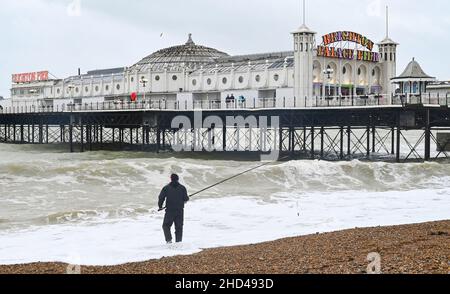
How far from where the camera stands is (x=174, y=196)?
16.5 meters

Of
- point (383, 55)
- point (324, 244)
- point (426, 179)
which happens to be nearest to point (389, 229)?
point (324, 244)

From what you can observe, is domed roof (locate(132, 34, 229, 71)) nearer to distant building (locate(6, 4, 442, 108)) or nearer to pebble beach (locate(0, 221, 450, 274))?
distant building (locate(6, 4, 442, 108))

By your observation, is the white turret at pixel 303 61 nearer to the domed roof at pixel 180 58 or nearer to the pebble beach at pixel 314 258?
the domed roof at pixel 180 58

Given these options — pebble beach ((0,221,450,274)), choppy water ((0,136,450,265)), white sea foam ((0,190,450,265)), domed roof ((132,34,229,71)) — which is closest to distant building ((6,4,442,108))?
domed roof ((132,34,229,71))

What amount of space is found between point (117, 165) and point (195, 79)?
36191 millimetres

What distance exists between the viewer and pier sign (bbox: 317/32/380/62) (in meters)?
61.5

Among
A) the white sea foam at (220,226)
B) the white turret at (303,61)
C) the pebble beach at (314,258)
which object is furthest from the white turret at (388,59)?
the pebble beach at (314,258)

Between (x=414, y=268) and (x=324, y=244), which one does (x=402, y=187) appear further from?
(x=414, y=268)

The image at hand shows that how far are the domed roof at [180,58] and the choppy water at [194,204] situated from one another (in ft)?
138

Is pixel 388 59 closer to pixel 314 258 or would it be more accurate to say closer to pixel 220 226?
pixel 220 226

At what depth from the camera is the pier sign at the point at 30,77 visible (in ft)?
380

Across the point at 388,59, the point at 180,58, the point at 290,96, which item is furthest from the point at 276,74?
the point at 180,58

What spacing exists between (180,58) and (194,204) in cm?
6142

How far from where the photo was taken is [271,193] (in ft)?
105
